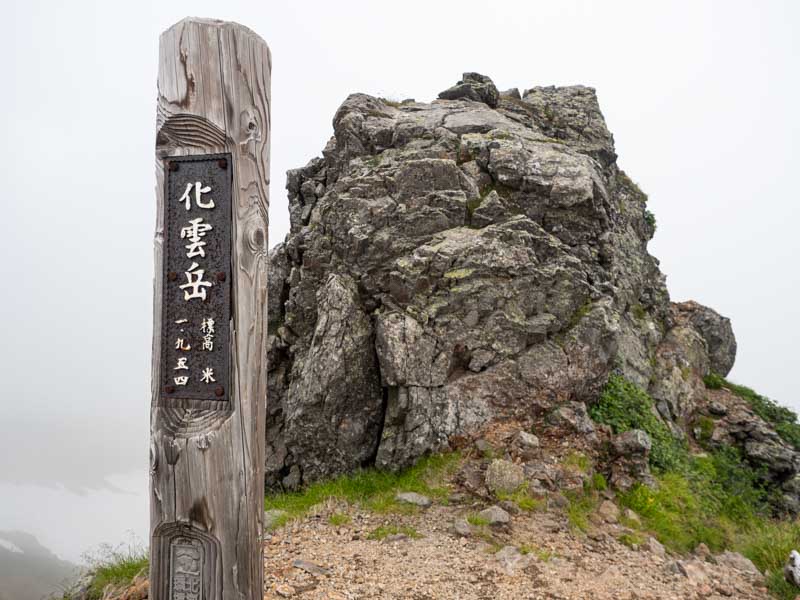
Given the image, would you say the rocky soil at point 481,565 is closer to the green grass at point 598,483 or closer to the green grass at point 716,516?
the green grass at point 716,516

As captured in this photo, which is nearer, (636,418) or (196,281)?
Answer: (196,281)

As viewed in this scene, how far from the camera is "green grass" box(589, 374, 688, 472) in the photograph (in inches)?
406

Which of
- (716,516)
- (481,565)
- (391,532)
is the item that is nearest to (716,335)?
(716,516)

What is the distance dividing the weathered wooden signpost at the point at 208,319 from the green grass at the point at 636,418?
821 cm

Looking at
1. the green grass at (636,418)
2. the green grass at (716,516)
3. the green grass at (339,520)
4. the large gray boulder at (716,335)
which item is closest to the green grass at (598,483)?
the green grass at (716,516)

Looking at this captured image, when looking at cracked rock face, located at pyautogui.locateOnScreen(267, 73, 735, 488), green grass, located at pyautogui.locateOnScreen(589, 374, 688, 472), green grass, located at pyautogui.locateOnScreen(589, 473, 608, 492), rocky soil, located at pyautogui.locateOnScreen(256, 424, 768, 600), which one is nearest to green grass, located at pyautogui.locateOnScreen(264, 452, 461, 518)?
rocky soil, located at pyautogui.locateOnScreen(256, 424, 768, 600)

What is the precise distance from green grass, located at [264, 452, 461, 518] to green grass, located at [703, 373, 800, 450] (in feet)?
32.6

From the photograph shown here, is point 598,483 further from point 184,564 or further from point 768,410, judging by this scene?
point 768,410

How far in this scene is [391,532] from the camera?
25.7 ft

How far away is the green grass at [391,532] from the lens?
305 inches

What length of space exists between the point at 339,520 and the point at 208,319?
5395mm

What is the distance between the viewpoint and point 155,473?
400 centimetres

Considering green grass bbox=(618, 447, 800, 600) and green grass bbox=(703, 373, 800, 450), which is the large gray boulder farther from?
green grass bbox=(618, 447, 800, 600)

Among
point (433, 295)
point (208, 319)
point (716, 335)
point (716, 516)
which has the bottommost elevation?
point (716, 516)
